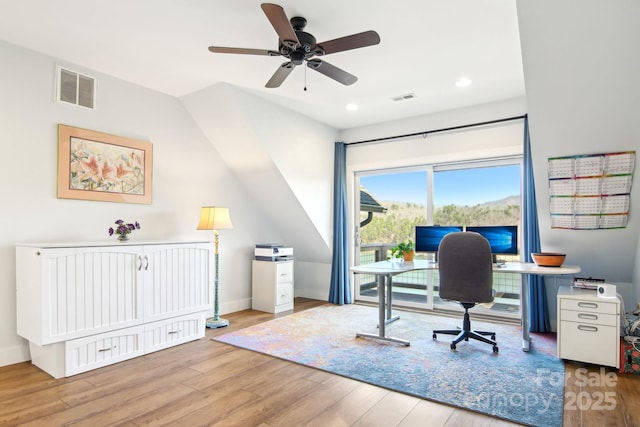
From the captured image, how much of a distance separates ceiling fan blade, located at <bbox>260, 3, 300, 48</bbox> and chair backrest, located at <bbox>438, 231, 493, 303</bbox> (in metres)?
2.14

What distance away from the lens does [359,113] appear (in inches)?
188

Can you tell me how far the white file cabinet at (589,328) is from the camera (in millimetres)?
2859

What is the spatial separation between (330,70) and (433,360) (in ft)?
8.20

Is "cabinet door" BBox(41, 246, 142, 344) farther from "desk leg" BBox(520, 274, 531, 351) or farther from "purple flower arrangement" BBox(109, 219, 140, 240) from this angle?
"desk leg" BBox(520, 274, 531, 351)

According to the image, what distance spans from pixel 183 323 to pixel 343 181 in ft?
9.61

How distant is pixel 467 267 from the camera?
3248 mm

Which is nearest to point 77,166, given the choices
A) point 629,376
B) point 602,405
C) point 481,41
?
point 481,41

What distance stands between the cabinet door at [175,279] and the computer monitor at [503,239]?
2.97 metres

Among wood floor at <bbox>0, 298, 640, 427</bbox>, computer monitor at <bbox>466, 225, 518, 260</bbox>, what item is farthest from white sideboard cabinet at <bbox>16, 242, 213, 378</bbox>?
computer monitor at <bbox>466, 225, 518, 260</bbox>

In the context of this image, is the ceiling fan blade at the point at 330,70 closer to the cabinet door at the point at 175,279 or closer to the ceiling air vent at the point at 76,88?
the cabinet door at the point at 175,279

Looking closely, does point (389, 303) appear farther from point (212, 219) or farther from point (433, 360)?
point (212, 219)

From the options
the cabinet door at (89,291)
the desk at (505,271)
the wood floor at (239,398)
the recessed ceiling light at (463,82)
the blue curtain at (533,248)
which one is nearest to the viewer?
the wood floor at (239,398)

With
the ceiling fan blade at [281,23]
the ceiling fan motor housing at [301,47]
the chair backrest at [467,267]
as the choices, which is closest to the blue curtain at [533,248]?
the chair backrest at [467,267]

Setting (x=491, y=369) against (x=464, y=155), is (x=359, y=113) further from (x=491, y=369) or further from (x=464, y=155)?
(x=491, y=369)
